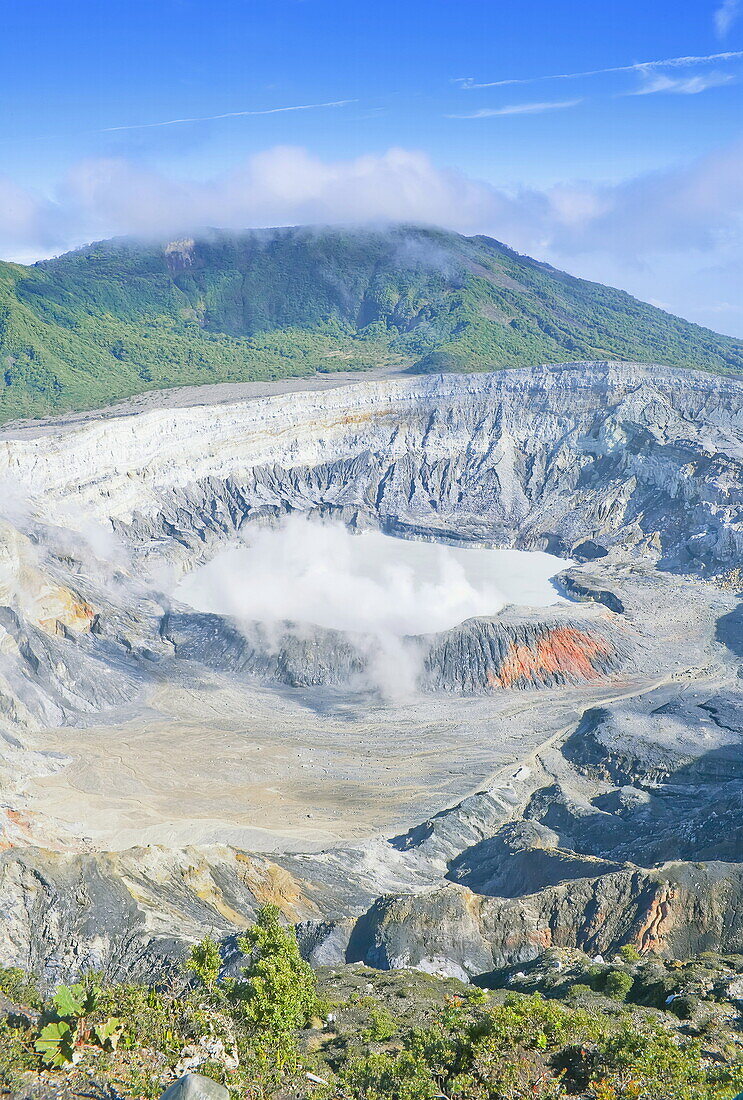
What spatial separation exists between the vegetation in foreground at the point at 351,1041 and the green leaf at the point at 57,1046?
2 cm

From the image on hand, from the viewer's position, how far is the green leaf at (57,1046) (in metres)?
17.5

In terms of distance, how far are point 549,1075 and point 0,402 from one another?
403 feet

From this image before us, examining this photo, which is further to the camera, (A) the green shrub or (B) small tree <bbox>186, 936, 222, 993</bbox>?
(A) the green shrub

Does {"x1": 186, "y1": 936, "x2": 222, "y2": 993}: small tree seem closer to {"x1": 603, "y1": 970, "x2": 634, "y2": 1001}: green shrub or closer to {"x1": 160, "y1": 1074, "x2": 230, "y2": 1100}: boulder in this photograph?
{"x1": 160, "y1": 1074, "x2": 230, "y2": 1100}: boulder

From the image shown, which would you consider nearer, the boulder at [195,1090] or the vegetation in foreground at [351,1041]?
the boulder at [195,1090]

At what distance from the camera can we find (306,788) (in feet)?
168

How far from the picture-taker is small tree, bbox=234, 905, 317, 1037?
20891 mm

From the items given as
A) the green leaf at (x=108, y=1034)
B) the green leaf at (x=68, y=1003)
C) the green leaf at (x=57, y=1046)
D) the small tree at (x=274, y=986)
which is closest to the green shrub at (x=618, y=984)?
the small tree at (x=274, y=986)

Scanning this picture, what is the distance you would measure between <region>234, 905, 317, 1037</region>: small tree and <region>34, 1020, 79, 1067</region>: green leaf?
434cm

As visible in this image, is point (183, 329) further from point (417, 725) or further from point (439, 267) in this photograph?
point (417, 725)

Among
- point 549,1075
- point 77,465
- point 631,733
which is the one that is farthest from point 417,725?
point 77,465

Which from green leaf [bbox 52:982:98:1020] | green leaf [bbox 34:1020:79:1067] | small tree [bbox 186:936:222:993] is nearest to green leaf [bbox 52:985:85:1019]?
green leaf [bbox 52:982:98:1020]

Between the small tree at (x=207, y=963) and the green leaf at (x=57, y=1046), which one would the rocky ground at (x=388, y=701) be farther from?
the green leaf at (x=57, y=1046)

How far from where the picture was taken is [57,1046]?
58.1 ft
